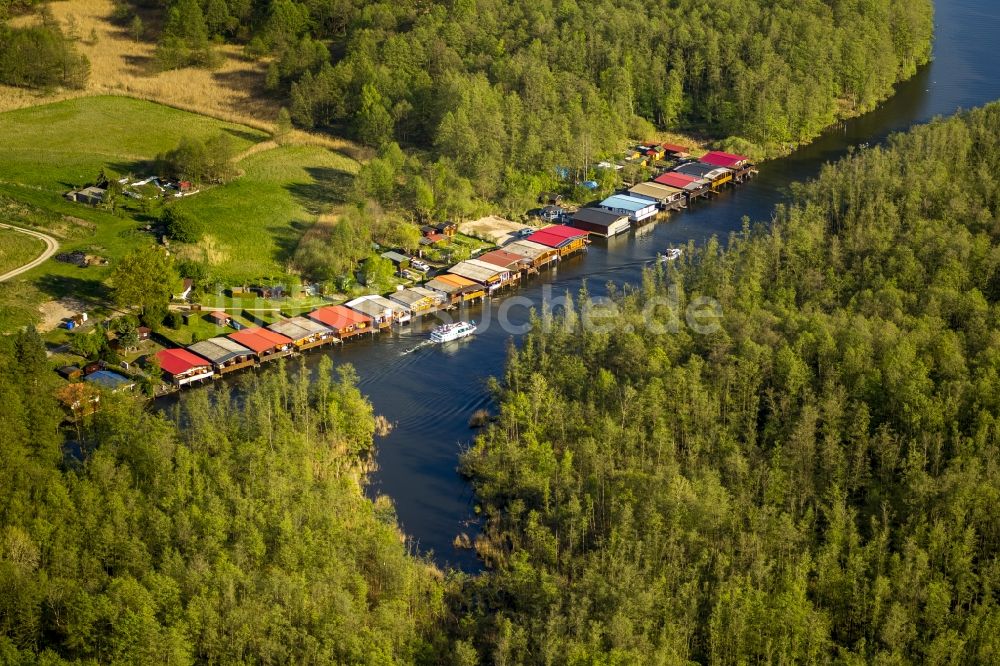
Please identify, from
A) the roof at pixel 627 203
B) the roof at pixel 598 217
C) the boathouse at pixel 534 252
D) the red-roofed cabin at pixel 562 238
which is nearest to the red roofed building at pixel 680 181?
the roof at pixel 627 203

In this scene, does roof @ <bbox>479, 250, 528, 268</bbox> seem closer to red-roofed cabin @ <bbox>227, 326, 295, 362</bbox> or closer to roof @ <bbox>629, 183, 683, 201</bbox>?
roof @ <bbox>629, 183, 683, 201</bbox>

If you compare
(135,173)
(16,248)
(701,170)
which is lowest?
(701,170)

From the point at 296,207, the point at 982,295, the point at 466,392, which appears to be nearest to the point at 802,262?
the point at 982,295

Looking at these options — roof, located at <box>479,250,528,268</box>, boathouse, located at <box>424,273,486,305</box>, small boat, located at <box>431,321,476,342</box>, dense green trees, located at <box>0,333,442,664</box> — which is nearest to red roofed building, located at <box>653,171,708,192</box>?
roof, located at <box>479,250,528,268</box>

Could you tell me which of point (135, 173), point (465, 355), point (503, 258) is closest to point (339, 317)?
point (465, 355)

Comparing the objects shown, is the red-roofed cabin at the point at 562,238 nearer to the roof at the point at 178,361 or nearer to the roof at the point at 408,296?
the roof at the point at 408,296

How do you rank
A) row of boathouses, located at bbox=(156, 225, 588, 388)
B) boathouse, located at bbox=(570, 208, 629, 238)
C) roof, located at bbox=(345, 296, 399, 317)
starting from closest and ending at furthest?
row of boathouses, located at bbox=(156, 225, 588, 388) < roof, located at bbox=(345, 296, 399, 317) < boathouse, located at bbox=(570, 208, 629, 238)

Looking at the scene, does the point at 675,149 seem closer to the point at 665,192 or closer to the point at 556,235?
the point at 665,192
